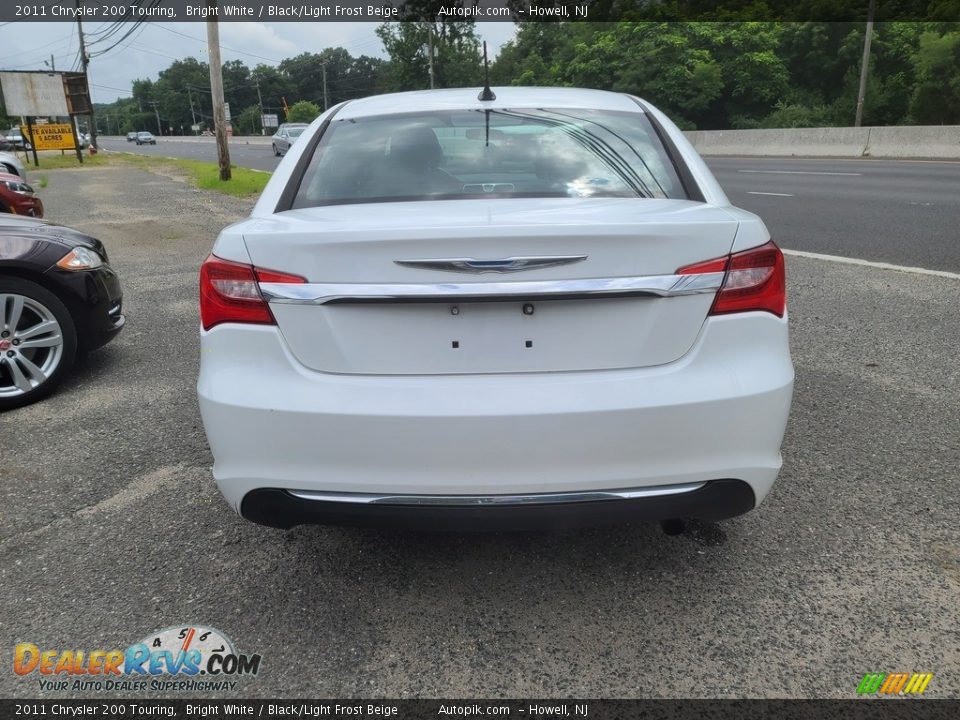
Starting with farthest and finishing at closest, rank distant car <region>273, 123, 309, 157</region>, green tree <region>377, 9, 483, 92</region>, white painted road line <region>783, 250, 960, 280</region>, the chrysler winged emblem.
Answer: green tree <region>377, 9, 483, 92</region>
distant car <region>273, 123, 309, 157</region>
white painted road line <region>783, 250, 960, 280</region>
the chrysler winged emblem

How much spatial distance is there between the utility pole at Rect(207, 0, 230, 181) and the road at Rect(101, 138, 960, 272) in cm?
1249

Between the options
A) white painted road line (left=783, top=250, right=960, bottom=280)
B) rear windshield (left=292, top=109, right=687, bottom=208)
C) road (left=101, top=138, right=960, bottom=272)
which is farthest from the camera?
road (left=101, top=138, right=960, bottom=272)

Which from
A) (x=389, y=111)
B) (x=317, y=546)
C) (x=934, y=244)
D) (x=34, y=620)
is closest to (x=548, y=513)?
(x=317, y=546)

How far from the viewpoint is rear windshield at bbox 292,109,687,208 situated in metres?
2.67

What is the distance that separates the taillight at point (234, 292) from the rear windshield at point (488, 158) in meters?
0.49

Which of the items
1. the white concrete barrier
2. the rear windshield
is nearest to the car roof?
the rear windshield

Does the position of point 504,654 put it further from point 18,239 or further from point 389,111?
point 18,239

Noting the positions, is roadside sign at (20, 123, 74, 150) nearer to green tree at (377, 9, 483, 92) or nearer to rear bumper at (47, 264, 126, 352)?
green tree at (377, 9, 483, 92)

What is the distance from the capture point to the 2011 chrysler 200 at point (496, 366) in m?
2.09

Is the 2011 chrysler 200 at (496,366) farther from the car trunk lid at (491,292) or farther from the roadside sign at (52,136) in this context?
the roadside sign at (52,136)

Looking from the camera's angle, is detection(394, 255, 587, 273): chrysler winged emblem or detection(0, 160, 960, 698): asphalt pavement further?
detection(0, 160, 960, 698): asphalt pavement

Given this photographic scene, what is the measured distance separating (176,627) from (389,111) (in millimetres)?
2133

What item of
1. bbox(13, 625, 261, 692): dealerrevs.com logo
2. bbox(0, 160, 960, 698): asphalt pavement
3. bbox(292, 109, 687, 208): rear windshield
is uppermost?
bbox(292, 109, 687, 208): rear windshield

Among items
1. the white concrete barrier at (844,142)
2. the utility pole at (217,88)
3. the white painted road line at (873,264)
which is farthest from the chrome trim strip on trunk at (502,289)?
the white concrete barrier at (844,142)
